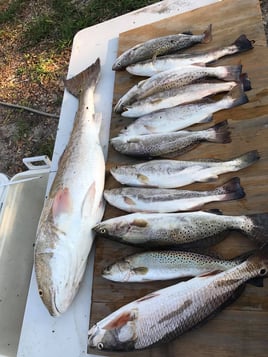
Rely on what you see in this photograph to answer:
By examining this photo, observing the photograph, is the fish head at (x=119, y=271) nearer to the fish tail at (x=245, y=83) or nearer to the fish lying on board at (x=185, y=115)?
the fish lying on board at (x=185, y=115)

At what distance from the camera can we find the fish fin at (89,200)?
2.36 metres

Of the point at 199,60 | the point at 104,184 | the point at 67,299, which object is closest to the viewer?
the point at 67,299

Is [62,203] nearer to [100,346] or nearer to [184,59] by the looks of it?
[100,346]

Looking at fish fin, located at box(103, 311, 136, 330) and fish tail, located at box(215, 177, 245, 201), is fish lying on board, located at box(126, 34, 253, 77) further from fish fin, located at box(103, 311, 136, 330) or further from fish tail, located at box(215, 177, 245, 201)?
fish fin, located at box(103, 311, 136, 330)

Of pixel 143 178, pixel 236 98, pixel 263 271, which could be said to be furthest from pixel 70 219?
pixel 236 98

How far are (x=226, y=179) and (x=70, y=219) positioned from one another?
848mm

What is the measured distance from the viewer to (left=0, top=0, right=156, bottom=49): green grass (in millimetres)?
4508

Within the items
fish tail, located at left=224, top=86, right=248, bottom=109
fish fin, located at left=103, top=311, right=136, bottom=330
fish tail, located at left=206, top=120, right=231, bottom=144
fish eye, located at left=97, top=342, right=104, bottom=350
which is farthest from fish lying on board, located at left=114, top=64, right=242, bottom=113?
fish eye, located at left=97, top=342, right=104, bottom=350

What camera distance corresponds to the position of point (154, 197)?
2.31 metres

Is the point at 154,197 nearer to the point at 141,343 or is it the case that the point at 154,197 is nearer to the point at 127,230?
the point at 127,230

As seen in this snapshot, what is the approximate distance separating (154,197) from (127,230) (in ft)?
0.76

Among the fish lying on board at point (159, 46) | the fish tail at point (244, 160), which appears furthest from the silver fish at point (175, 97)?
the fish tail at point (244, 160)

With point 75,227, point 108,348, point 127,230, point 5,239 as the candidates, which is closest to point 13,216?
point 5,239

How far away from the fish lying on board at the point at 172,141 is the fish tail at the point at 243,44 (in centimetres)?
56
